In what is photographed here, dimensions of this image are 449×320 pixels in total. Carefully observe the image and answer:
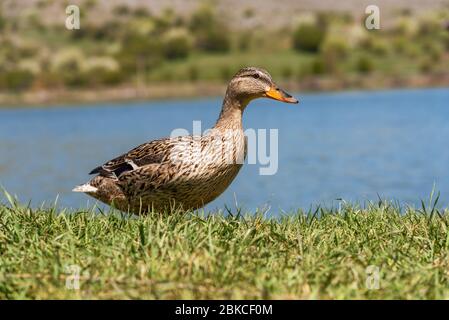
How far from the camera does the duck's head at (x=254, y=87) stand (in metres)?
7.37

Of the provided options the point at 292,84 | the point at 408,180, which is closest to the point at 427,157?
Answer: the point at 408,180

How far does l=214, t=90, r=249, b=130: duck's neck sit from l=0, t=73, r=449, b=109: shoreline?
73363 millimetres

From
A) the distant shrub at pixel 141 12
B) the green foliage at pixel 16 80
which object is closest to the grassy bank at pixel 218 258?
the green foliage at pixel 16 80

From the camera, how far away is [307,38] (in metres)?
112

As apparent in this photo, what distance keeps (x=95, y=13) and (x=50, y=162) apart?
114 metres

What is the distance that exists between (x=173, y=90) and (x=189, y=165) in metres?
81.7

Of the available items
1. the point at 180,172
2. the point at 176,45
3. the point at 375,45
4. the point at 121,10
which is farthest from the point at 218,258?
the point at 121,10

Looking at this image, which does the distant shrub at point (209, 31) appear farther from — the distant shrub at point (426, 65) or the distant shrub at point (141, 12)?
the distant shrub at point (426, 65)

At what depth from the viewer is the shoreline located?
8156 cm

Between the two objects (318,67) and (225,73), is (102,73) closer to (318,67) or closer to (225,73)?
(225,73)

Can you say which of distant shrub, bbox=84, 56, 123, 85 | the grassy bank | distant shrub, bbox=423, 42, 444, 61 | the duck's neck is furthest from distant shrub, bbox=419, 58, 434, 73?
the grassy bank

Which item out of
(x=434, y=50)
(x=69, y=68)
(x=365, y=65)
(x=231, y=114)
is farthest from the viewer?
(x=69, y=68)

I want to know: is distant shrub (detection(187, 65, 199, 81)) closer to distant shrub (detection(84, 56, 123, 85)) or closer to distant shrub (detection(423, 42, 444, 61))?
distant shrub (detection(84, 56, 123, 85))
